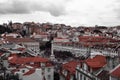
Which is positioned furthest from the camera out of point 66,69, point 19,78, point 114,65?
point 66,69

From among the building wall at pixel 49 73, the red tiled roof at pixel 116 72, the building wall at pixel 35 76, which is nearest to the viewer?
the red tiled roof at pixel 116 72

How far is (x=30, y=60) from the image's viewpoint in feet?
154

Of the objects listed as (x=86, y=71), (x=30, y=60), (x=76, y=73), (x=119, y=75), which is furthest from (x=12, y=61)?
(x=119, y=75)

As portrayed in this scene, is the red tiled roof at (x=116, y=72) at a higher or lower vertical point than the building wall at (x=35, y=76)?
higher

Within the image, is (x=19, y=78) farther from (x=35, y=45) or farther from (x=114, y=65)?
(x=35, y=45)

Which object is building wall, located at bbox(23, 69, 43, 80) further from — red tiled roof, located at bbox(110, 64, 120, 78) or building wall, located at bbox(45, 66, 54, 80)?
red tiled roof, located at bbox(110, 64, 120, 78)

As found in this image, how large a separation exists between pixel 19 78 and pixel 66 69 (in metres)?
10.7

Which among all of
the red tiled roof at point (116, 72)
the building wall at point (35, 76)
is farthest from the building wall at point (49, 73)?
the red tiled roof at point (116, 72)

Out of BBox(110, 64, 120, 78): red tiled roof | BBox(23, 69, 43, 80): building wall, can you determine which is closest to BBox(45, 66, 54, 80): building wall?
BBox(23, 69, 43, 80): building wall

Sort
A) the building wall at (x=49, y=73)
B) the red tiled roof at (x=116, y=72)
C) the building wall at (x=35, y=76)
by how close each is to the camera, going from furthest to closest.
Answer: the building wall at (x=49, y=73) < the building wall at (x=35, y=76) < the red tiled roof at (x=116, y=72)

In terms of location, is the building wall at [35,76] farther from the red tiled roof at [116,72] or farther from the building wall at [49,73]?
the red tiled roof at [116,72]

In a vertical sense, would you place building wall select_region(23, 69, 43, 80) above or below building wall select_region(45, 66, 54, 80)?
above

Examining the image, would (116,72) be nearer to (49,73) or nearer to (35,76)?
(35,76)

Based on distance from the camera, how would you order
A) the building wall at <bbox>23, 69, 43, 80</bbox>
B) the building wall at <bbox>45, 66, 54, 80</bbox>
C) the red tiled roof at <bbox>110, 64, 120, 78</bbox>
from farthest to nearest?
the building wall at <bbox>45, 66, 54, 80</bbox>, the building wall at <bbox>23, 69, 43, 80</bbox>, the red tiled roof at <bbox>110, 64, 120, 78</bbox>
